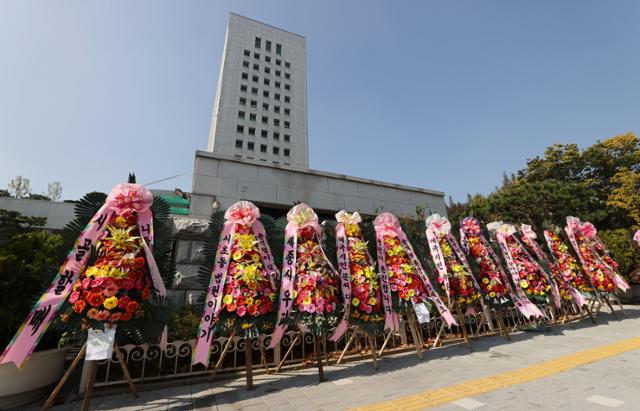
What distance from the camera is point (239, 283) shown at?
395 cm

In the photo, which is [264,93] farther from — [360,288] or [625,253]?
[360,288]

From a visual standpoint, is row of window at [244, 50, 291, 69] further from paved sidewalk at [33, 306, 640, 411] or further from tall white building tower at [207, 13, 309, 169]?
paved sidewalk at [33, 306, 640, 411]

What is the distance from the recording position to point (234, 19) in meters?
42.1

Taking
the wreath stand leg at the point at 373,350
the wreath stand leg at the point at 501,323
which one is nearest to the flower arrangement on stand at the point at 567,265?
the wreath stand leg at the point at 501,323

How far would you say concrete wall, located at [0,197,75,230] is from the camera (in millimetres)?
20438

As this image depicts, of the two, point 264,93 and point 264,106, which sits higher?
point 264,93

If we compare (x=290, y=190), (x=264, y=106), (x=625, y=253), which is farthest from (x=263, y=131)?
(x=625, y=253)

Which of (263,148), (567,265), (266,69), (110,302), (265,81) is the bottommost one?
(110,302)

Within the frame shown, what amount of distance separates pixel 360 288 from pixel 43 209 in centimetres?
2793

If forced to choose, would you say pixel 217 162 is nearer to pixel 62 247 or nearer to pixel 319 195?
pixel 319 195

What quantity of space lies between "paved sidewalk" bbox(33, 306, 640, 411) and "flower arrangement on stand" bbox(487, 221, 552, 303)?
1.55 meters

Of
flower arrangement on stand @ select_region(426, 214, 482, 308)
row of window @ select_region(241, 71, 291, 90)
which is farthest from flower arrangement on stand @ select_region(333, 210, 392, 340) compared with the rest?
row of window @ select_region(241, 71, 291, 90)

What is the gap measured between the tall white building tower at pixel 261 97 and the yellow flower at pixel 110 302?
31.7 metres

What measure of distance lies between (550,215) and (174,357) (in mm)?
19535
